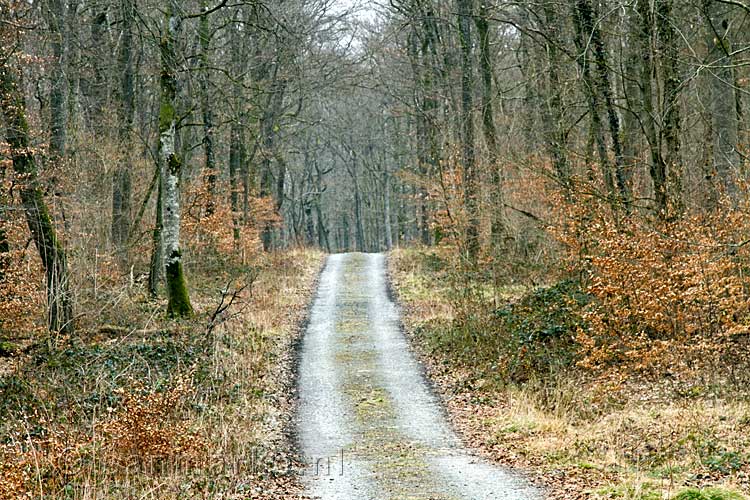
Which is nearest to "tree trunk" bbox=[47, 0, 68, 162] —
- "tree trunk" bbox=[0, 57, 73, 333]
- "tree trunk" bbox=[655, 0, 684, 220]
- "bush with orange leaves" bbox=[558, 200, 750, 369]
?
"tree trunk" bbox=[0, 57, 73, 333]

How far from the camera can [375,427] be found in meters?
12.0

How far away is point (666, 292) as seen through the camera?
12391 millimetres

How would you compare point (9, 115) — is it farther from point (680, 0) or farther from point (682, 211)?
point (680, 0)

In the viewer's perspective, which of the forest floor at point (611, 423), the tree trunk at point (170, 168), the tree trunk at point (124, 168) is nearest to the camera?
the forest floor at point (611, 423)

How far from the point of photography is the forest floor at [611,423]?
8.58 m

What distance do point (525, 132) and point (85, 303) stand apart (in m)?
13.0

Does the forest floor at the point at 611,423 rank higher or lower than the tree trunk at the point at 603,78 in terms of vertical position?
lower

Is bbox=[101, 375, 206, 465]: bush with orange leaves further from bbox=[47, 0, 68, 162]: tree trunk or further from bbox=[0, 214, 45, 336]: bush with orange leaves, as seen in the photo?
bbox=[47, 0, 68, 162]: tree trunk

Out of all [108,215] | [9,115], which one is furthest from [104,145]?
[9,115]

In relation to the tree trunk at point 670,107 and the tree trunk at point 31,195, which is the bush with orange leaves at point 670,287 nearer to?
the tree trunk at point 670,107

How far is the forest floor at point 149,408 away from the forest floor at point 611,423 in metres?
2.81

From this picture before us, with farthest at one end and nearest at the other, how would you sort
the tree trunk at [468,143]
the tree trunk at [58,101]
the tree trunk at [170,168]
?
1. the tree trunk at [468,143]
2. the tree trunk at [170,168]
3. the tree trunk at [58,101]

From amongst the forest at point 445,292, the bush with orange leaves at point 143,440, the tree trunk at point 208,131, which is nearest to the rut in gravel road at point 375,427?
the forest at point 445,292

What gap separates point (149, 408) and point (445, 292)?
1351 cm
